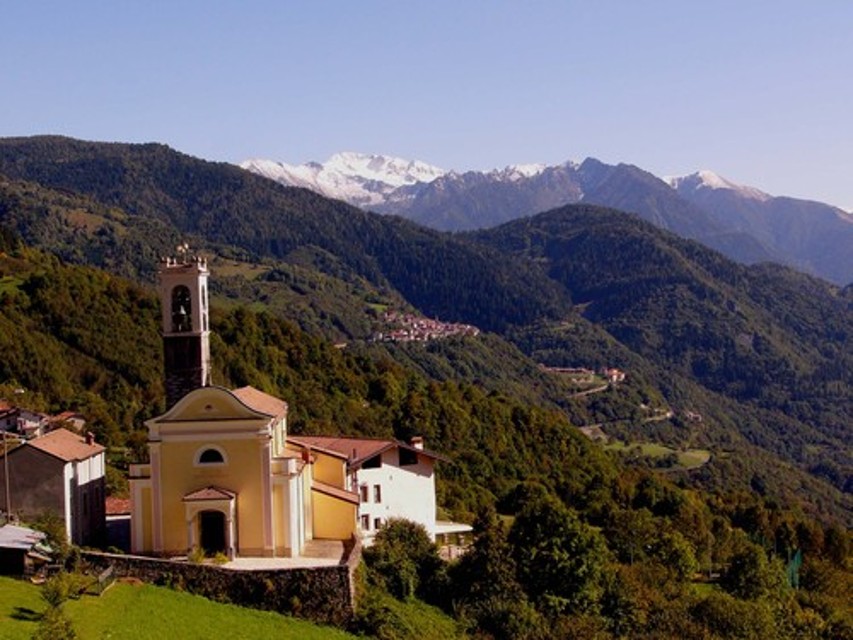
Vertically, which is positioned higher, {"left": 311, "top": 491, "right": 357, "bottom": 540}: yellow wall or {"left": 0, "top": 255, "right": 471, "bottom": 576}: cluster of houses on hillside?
{"left": 0, "top": 255, "right": 471, "bottom": 576}: cluster of houses on hillside

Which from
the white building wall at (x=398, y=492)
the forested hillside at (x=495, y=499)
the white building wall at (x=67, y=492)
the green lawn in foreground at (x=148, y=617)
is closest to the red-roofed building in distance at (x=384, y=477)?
the white building wall at (x=398, y=492)

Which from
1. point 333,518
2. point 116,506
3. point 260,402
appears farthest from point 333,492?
point 116,506

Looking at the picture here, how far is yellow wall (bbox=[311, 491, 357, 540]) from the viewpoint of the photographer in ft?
132

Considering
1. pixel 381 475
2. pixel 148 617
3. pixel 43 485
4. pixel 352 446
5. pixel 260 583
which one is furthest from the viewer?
pixel 352 446

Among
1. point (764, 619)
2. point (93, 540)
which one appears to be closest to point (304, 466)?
point (93, 540)

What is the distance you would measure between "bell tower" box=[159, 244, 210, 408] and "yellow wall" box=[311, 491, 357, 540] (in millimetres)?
5936

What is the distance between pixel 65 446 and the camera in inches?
1494

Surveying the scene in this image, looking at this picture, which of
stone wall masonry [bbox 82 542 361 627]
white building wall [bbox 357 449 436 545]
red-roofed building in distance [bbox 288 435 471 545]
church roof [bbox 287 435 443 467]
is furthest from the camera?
white building wall [bbox 357 449 436 545]

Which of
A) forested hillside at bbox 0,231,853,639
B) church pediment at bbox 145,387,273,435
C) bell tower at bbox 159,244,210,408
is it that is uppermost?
bell tower at bbox 159,244,210,408

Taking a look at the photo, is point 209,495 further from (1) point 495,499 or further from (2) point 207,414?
(1) point 495,499

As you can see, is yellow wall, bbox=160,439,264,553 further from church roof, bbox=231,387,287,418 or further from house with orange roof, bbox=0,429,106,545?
house with orange roof, bbox=0,429,106,545

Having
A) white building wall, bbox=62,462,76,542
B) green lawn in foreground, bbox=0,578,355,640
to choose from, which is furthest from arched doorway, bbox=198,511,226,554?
white building wall, bbox=62,462,76,542

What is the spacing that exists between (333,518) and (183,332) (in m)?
8.18

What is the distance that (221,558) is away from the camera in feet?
114
